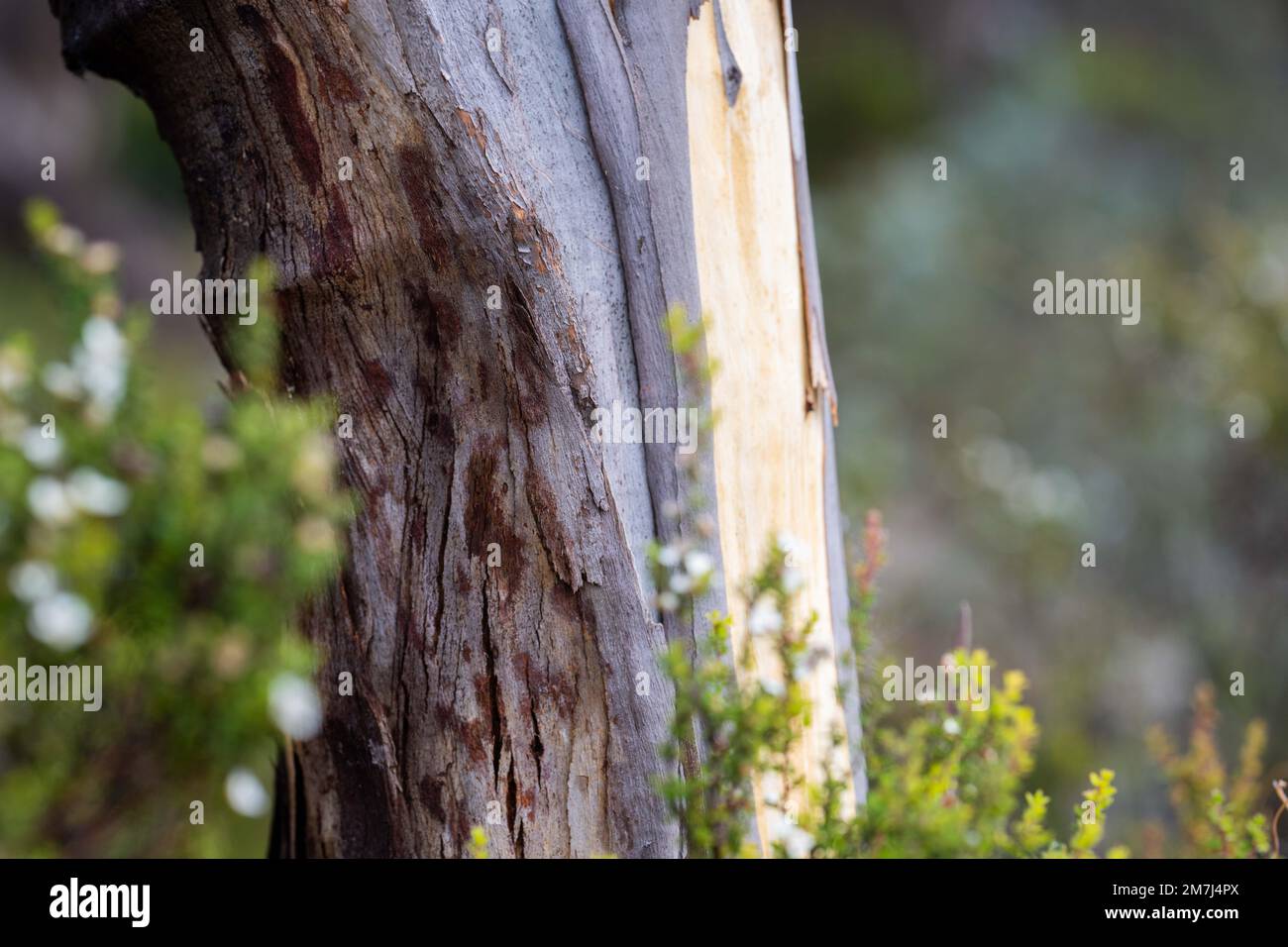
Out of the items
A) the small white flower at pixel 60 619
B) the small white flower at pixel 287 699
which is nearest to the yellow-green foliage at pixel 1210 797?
the small white flower at pixel 287 699

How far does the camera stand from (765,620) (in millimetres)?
1428

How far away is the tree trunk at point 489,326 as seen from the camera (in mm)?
1499

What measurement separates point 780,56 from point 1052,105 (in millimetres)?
7536

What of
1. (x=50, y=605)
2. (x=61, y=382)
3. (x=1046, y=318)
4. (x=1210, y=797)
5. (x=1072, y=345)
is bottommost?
(x=1210, y=797)

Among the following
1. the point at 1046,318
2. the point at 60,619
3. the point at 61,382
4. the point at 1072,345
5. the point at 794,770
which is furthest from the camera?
the point at 1046,318

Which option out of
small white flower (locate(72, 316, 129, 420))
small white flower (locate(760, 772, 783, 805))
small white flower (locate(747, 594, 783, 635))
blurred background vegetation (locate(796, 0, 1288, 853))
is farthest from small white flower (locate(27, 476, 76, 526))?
blurred background vegetation (locate(796, 0, 1288, 853))

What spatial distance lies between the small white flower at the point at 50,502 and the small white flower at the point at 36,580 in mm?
46

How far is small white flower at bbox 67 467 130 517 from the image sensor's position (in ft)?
3.62

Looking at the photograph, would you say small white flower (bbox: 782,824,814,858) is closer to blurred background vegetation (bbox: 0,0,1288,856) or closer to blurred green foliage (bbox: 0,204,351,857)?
blurred green foliage (bbox: 0,204,351,857)

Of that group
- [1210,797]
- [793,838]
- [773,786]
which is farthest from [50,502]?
[1210,797]

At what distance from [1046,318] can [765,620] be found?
20.4 ft

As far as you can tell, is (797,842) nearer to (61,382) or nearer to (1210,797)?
(1210,797)

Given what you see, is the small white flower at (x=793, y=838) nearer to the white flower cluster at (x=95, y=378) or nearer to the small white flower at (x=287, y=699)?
→ the small white flower at (x=287, y=699)

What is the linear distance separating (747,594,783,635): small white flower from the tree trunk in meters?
0.13
